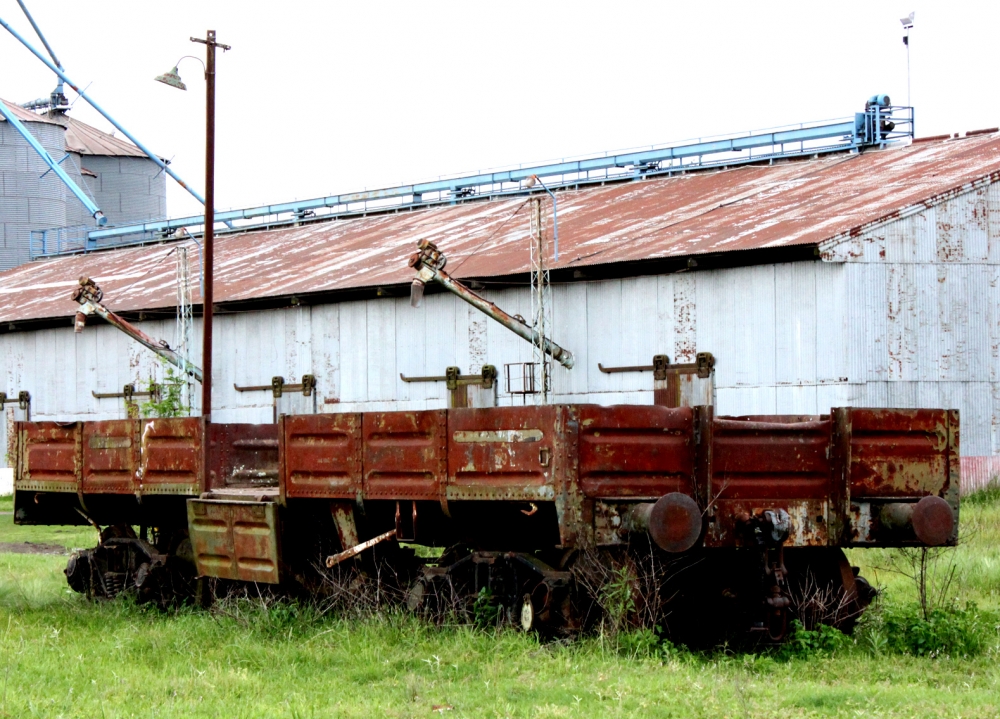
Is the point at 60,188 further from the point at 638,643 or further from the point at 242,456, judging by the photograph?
the point at 638,643

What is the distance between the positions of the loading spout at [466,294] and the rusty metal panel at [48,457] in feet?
33.0

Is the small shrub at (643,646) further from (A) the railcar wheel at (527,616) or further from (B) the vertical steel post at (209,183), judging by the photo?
(B) the vertical steel post at (209,183)

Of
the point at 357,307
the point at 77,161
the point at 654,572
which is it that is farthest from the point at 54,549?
the point at 77,161

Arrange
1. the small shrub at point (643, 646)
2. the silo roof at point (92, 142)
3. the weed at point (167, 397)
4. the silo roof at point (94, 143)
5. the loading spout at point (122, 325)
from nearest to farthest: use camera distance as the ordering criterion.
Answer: the small shrub at point (643, 646) < the weed at point (167, 397) < the loading spout at point (122, 325) < the silo roof at point (92, 142) < the silo roof at point (94, 143)

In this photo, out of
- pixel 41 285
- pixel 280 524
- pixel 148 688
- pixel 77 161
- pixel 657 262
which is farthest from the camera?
pixel 77 161

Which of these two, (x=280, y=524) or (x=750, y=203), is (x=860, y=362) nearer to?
(x=750, y=203)

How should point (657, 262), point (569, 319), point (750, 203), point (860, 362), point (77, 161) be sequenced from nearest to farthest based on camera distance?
point (860, 362) → point (657, 262) → point (569, 319) → point (750, 203) → point (77, 161)

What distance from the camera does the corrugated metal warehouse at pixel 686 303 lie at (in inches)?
875

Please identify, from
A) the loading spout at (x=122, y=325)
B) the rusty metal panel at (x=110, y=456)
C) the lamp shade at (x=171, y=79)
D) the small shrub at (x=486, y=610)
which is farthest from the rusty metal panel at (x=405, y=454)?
the loading spout at (x=122, y=325)

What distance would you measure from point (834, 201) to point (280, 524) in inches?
616

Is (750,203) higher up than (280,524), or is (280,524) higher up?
(750,203)

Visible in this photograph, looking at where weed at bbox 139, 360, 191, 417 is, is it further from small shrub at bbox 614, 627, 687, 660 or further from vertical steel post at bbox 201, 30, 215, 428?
small shrub at bbox 614, 627, 687, 660

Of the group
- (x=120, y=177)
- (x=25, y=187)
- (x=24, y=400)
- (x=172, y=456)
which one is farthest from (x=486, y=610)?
(x=120, y=177)

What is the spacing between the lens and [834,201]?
25.0 metres
